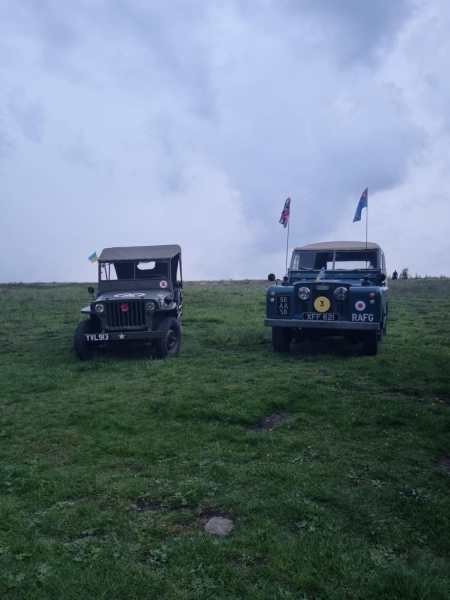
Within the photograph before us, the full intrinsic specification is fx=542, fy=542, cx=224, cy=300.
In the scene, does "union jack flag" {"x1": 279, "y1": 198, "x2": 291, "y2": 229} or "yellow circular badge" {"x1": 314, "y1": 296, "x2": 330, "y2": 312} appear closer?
"yellow circular badge" {"x1": 314, "y1": 296, "x2": 330, "y2": 312}

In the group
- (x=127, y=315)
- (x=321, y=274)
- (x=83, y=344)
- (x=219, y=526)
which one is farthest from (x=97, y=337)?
(x=219, y=526)

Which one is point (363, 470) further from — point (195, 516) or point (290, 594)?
point (290, 594)

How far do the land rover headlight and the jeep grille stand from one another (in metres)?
4.02

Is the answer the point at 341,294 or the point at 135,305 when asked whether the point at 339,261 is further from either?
the point at 135,305

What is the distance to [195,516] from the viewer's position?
4320 millimetres

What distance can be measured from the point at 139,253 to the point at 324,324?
5260 mm

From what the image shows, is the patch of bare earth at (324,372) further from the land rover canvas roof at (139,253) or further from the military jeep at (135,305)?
the land rover canvas roof at (139,253)

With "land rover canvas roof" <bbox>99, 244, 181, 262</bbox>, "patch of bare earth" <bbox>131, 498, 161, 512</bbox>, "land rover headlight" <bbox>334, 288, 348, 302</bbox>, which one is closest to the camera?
"patch of bare earth" <bbox>131, 498, 161, 512</bbox>

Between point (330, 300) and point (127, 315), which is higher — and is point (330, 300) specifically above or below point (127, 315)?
above

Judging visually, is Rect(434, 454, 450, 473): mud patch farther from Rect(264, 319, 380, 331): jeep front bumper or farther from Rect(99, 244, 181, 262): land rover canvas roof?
Rect(99, 244, 181, 262): land rover canvas roof

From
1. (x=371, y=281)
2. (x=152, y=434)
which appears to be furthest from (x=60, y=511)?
(x=371, y=281)

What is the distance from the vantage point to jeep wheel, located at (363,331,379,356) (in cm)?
1039

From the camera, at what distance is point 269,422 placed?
6.79 meters

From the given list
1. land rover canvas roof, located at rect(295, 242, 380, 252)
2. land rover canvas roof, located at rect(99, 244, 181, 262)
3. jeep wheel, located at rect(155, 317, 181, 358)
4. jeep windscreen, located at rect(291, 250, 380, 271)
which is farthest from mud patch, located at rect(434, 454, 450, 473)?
land rover canvas roof, located at rect(99, 244, 181, 262)
